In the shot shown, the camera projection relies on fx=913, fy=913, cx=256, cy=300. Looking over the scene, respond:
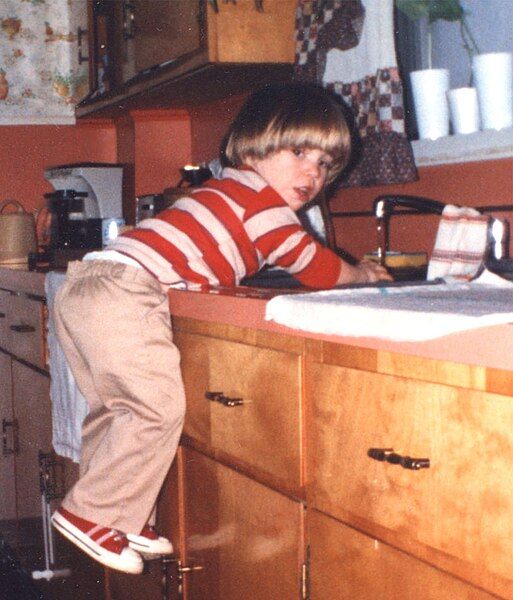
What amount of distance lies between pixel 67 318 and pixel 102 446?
0.23 meters

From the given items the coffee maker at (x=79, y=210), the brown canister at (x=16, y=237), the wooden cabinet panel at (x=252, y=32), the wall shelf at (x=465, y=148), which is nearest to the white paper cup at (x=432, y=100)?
the wall shelf at (x=465, y=148)

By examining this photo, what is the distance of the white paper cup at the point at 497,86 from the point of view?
5.92ft

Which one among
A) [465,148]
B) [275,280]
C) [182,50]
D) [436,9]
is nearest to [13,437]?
[275,280]

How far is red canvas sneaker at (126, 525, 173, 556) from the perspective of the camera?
1.60 meters

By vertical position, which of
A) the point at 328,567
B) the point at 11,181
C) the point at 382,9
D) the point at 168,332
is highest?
the point at 382,9

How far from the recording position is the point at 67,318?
1.60 metres

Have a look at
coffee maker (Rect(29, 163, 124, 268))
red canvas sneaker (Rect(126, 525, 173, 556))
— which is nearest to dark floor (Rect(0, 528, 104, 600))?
red canvas sneaker (Rect(126, 525, 173, 556))

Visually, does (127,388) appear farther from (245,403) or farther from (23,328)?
(23,328)

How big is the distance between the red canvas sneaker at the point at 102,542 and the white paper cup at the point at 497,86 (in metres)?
1.07

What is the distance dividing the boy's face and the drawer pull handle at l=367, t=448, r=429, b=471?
853 millimetres

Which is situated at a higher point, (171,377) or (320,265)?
(320,265)

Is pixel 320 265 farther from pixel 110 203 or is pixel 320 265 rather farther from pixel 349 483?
pixel 110 203

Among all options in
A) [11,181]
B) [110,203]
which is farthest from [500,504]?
[11,181]

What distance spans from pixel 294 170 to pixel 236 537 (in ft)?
2.46
